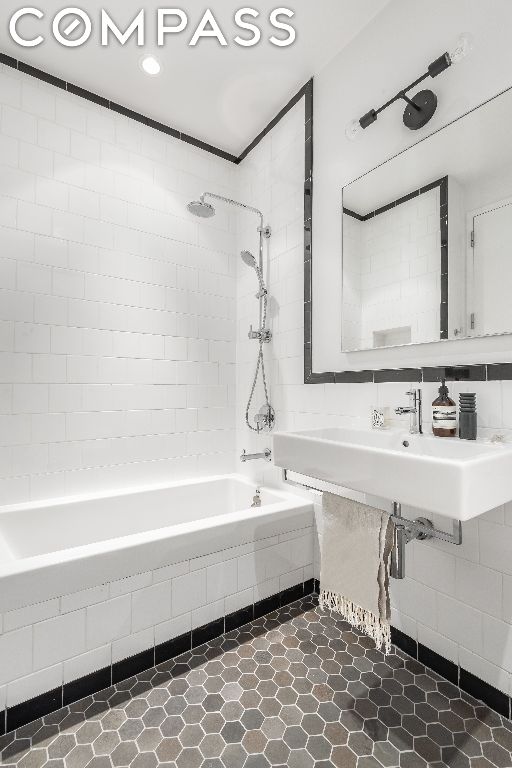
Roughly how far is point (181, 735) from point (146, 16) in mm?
2964

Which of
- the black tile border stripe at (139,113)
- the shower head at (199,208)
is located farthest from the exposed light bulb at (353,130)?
the shower head at (199,208)

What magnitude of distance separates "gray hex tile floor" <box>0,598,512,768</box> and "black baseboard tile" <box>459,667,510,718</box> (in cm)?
3

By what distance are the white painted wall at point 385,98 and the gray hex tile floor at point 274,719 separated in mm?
1237

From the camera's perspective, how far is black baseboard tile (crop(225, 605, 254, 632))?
1.73 metres

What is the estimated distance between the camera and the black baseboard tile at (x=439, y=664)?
1.46m

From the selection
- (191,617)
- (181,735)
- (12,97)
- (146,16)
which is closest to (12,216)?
(12,97)

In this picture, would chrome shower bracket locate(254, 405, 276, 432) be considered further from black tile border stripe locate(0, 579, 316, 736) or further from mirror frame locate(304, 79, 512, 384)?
black tile border stripe locate(0, 579, 316, 736)

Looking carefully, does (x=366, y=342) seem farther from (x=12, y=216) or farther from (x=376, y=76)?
(x=12, y=216)

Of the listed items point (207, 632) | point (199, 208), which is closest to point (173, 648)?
point (207, 632)

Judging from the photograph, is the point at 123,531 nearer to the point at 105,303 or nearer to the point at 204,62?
the point at 105,303

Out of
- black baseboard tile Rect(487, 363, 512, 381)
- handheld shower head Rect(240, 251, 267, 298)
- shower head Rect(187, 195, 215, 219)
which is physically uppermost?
shower head Rect(187, 195, 215, 219)

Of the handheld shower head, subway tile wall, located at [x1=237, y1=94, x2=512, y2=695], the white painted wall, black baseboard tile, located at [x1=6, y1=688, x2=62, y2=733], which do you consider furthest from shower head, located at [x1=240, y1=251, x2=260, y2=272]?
black baseboard tile, located at [x1=6, y1=688, x2=62, y2=733]

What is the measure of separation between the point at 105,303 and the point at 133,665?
177 centimetres

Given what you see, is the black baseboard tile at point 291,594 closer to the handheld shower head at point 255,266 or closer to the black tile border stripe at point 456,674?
the black tile border stripe at point 456,674
